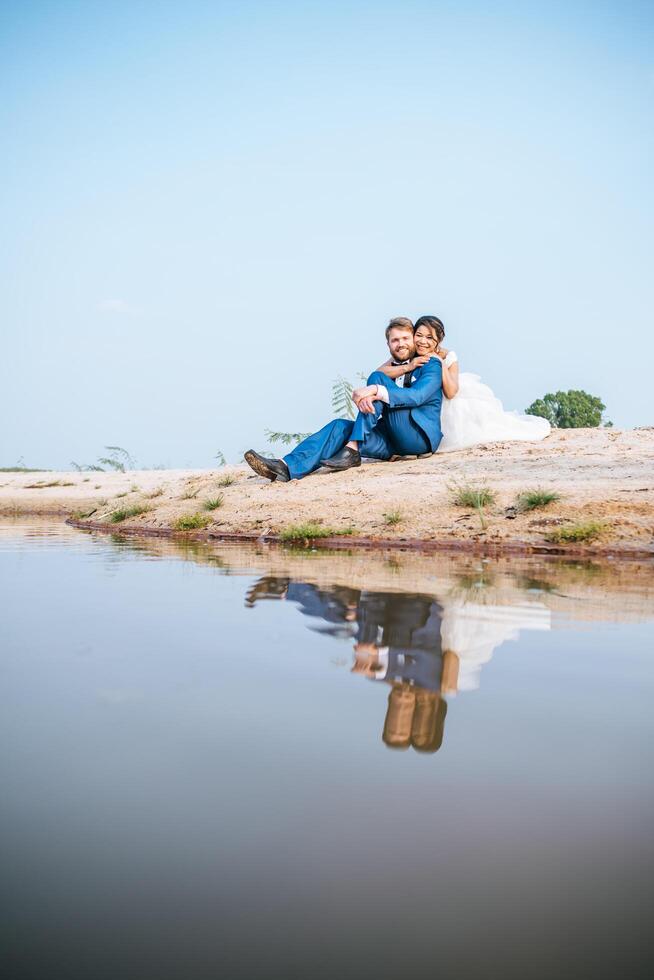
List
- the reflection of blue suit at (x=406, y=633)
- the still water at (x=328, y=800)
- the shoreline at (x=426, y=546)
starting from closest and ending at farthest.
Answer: the still water at (x=328, y=800) → the reflection of blue suit at (x=406, y=633) → the shoreline at (x=426, y=546)

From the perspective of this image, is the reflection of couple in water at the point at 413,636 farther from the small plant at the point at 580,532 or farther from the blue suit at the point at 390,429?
the blue suit at the point at 390,429

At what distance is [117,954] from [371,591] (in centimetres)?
320

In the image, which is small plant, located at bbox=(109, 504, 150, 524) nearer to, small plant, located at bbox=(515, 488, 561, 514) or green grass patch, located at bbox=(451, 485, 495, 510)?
green grass patch, located at bbox=(451, 485, 495, 510)

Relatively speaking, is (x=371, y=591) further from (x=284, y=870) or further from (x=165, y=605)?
(x=284, y=870)

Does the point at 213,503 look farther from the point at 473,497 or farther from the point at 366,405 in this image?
the point at 473,497

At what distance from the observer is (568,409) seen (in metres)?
23.6

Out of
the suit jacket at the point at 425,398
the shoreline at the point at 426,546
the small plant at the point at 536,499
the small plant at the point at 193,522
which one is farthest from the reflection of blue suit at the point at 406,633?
the suit jacket at the point at 425,398

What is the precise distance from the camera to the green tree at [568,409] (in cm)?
2350

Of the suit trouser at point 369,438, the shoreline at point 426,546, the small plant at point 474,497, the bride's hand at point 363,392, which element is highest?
the bride's hand at point 363,392

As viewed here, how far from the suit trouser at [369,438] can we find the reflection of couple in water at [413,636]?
609 cm

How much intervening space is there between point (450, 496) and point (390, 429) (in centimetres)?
277

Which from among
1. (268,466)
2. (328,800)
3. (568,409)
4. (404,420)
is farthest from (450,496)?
(568,409)

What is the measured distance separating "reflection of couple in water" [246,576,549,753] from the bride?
6.70 m

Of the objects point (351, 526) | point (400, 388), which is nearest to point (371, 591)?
point (351, 526)
